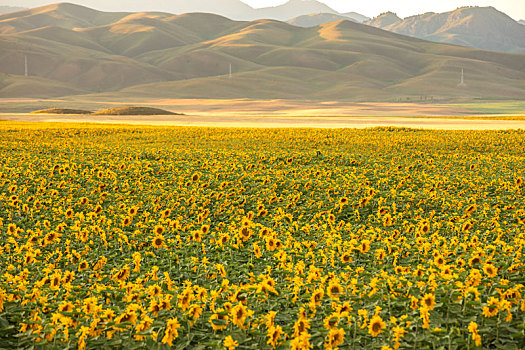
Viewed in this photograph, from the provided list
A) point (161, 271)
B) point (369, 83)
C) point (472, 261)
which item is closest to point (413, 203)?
point (472, 261)

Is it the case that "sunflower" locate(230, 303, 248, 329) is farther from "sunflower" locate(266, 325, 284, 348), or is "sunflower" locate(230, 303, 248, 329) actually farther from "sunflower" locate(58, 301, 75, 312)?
"sunflower" locate(58, 301, 75, 312)

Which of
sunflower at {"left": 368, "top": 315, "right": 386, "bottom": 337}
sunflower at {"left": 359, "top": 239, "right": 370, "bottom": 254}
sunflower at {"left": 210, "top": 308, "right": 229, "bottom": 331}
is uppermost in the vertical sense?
sunflower at {"left": 359, "top": 239, "right": 370, "bottom": 254}

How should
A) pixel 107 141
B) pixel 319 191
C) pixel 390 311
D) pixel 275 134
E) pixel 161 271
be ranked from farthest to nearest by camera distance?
pixel 275 134 < pixel 107 141 < pixel 319 191 < pixel 161 271 < pixel 390 311

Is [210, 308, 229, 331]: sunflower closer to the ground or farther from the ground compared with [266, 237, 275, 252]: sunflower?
closer to the ground

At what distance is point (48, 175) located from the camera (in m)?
15.7

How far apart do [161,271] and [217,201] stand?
193 inches

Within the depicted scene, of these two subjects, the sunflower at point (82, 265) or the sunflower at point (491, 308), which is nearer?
the sunflower at point (491, 308)

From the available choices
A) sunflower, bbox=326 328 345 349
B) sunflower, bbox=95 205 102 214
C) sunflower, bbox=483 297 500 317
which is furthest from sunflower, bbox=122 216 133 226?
sunflower, bbox=483 297 500 317

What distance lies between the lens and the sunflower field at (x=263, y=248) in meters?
5.65

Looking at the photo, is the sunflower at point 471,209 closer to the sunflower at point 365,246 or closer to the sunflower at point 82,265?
the sunflower at point 365,246

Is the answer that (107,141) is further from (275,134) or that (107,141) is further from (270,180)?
(270,180)

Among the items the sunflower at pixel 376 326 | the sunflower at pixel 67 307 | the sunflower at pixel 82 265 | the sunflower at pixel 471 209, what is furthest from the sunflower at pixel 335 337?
the sunflower at pixel 471 209

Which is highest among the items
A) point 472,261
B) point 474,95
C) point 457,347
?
point 474,95

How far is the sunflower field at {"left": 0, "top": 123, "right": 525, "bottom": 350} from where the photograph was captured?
5.65 meters
